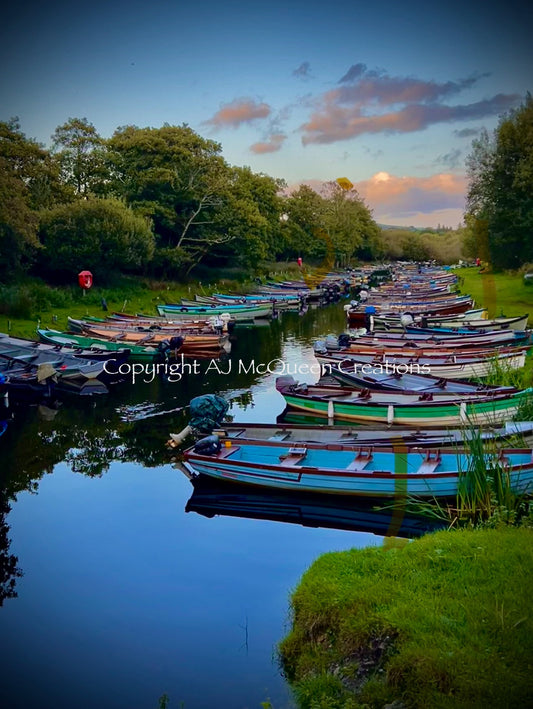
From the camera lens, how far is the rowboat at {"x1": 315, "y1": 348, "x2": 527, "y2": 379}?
76.1ft

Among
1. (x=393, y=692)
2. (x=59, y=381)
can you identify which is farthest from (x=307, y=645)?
(x=59, y=381)

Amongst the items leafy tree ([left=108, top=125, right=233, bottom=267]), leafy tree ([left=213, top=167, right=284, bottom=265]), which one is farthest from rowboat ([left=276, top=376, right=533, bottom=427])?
leafy tree ([left=213, top=167, right=284, bottom=265])

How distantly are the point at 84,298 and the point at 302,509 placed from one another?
107 feet

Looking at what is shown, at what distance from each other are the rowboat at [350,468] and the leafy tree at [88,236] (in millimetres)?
31629

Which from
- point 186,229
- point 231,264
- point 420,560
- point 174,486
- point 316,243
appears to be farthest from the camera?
point 316,243

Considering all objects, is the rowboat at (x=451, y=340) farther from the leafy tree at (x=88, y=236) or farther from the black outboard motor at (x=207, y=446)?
the leafy tree at (x=88, y=236)

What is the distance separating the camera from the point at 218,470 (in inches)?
579

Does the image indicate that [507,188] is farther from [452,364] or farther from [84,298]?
[84,298]

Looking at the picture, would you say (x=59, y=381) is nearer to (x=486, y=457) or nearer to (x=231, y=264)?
(x=486, y=457)

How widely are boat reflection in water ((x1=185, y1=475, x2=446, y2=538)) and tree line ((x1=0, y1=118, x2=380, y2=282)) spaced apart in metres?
25.3

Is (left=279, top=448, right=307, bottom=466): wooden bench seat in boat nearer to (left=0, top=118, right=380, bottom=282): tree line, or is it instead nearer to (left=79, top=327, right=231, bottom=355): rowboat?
(left=79, top=327, right=231, bottom=355): rowboat

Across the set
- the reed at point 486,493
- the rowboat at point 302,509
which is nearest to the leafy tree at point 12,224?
the rowboat at point 302,509

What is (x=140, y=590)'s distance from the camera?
437 inches

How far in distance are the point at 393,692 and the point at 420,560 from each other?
2.87m
